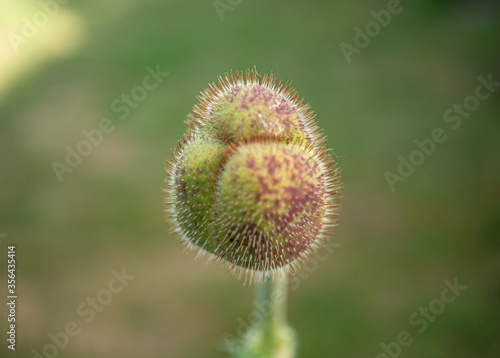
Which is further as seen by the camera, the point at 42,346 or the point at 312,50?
the point at 312,50

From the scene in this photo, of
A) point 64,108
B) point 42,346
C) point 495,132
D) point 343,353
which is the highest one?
point 495,132

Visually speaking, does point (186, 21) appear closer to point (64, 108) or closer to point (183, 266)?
point (64, 108)

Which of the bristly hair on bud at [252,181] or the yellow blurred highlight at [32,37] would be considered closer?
the bristly hair on bud at [252,181]

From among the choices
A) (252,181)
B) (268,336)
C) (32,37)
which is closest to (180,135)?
(32,37)

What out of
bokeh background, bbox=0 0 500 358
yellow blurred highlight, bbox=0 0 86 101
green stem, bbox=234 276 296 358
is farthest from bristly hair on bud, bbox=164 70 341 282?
yellow blurred highlight, bbox=0 0 86 101

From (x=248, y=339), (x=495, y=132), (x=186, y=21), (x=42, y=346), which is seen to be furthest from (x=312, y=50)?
(x=248, y=339)

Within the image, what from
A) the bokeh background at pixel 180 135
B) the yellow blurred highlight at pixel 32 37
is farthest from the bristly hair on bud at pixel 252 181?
the yellow blurred highlight at pixel 32 37

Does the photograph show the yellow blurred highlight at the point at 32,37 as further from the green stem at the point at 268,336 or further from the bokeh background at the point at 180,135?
the green stem at the point at 268,336
